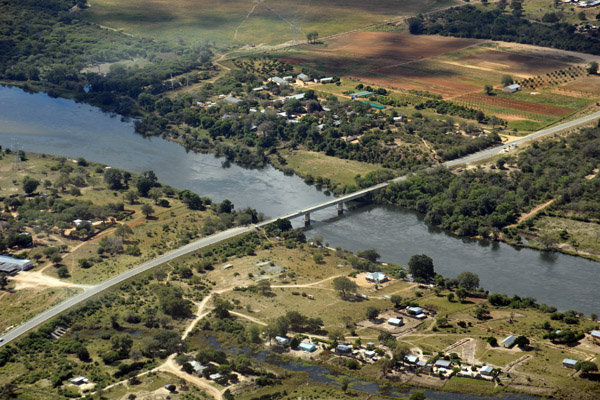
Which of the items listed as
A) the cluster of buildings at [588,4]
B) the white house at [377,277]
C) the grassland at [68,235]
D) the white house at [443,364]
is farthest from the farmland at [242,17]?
the white house at [443,364]

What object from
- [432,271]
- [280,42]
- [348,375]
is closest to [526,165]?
[432,271]

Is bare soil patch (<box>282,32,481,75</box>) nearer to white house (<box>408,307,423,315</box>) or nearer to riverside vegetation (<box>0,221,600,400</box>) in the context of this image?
riverside vegetation (<box>0,221,600,400</box>)

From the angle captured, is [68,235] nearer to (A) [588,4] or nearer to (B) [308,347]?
(B) [308,347]

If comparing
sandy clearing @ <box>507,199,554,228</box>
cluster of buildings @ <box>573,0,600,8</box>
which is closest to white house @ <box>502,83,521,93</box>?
sandy clearing @ <box>507,199,554,228</box>

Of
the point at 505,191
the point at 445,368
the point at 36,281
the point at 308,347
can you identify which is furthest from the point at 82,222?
the point at 505,191

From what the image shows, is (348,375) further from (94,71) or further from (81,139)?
(94,71)
